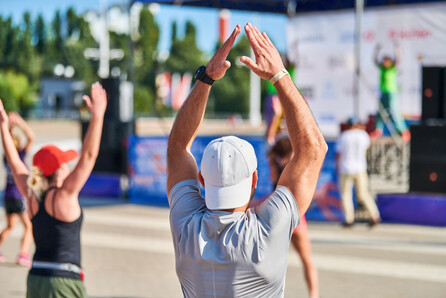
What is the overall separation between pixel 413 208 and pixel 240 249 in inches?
324

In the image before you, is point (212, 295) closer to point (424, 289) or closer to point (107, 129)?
point (424, 289)

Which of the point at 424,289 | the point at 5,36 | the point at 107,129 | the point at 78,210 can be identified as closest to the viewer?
the point at 78,210

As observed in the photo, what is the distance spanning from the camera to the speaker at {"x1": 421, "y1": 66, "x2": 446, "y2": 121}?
8.39m

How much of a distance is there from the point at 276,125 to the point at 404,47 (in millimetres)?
6713

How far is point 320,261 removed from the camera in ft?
23.3

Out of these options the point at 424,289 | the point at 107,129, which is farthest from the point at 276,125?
the point at 424,289

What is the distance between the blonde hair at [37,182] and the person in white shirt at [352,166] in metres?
6.50

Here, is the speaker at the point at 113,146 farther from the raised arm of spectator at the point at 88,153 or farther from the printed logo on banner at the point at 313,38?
the raised arm of spectator at the point at 88,153

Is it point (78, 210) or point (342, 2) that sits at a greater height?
point (342, 2)

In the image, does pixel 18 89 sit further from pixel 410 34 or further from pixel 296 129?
pixel 296 129

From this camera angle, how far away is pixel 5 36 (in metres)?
23.4

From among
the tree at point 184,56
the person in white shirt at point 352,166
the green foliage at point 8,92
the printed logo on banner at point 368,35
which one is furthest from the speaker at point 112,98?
the tree at point 184,56

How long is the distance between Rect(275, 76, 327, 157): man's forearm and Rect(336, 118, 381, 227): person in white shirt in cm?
713

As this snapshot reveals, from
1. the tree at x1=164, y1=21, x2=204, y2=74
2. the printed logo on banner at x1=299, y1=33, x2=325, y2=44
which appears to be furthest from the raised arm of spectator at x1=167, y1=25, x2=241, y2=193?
the tree at x1=164, y1=21, x2=204, y2=74
